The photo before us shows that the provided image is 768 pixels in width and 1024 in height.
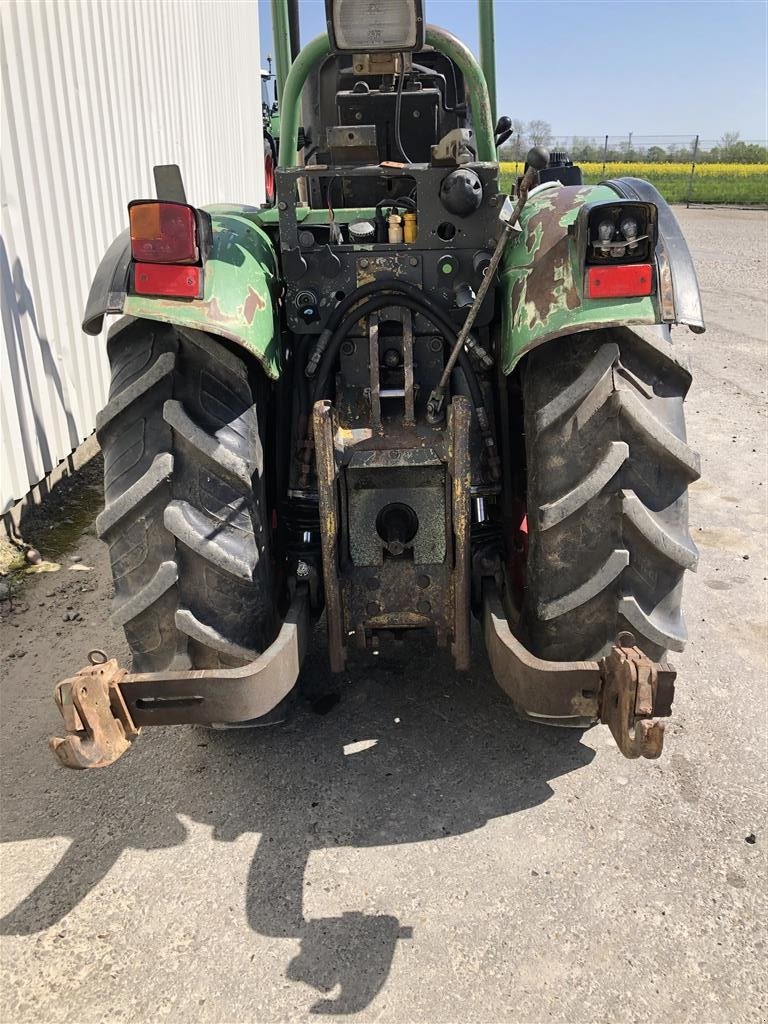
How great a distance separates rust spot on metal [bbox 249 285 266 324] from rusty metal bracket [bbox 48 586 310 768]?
0.98 metres

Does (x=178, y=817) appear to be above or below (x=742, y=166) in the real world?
below

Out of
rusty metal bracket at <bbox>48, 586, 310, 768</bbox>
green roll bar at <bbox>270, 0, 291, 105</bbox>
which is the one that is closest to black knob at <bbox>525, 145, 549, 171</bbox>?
green roll bar at <bbox>270, 0, 291, 105</bbox>

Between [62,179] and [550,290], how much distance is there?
386cm

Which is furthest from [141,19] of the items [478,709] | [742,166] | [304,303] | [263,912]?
[742,166]

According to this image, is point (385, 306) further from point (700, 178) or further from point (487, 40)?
point (700, 178)

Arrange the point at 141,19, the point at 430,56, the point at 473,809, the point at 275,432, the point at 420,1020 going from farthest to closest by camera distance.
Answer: the point at 141,19 < the point at 430,56 < the point at 275,432 < the point at 473,809 < the point at 420,1020

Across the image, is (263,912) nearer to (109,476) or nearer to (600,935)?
(600,935)

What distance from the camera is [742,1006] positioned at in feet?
6.35

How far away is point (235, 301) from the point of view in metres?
2.36

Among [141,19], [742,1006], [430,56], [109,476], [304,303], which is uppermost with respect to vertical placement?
[141,19]

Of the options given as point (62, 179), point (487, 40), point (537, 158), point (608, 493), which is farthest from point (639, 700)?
point (62, 179)

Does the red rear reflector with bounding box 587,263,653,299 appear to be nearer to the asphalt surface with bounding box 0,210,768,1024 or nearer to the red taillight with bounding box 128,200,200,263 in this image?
the red taillight with bounding box 128,200,200,263

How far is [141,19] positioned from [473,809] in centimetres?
687

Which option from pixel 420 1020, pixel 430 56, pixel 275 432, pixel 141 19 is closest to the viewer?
pixel 420 1020
